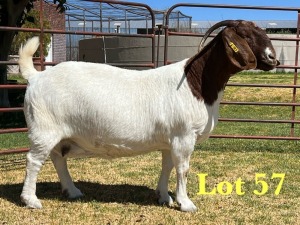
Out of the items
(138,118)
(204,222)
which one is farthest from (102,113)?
(204,222)

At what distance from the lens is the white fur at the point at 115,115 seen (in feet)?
13.6

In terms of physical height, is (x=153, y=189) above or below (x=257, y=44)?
below

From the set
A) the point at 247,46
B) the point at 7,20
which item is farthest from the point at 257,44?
the point at 7,20

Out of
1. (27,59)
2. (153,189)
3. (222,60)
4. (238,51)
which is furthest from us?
(153,189)

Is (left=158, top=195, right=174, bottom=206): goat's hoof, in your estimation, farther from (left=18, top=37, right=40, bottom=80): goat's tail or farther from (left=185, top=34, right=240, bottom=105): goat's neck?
(left=18, top=37, right=40, bottom=80): goat's tail

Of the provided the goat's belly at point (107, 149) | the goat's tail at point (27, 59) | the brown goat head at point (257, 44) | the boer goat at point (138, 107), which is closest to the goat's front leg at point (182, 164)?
the boer goat at point (138, 107)

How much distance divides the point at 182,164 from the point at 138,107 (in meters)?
0.63

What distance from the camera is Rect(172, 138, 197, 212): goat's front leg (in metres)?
4.14

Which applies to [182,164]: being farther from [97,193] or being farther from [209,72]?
[97,193]

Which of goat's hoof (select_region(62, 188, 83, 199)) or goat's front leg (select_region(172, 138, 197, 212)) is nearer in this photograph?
goat's front leg (select_region(172, 138, 197, 212))

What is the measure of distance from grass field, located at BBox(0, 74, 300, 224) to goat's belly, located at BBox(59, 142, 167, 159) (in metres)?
0.48

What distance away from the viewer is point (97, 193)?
16.1 feet

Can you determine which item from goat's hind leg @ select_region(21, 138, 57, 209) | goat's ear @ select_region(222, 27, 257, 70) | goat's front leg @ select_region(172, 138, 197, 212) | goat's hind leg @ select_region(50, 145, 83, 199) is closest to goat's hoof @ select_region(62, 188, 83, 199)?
goat's hind leg @ select_region(50, 145, 83, 199)

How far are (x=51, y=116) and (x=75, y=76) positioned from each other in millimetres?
417
